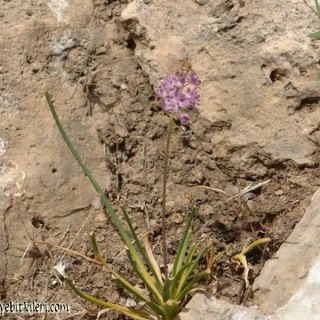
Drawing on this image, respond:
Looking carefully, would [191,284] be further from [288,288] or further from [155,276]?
[288,288]

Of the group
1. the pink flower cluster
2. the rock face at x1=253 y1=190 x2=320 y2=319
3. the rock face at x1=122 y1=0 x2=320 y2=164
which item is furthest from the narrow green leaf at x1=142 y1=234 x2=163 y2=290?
the pink flower cluster

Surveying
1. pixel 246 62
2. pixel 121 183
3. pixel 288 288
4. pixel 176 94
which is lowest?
pixel 288 288

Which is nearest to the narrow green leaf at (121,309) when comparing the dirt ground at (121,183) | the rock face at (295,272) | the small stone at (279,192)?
the dirt ground at (121,183)

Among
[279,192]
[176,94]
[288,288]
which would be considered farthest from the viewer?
[279,192]

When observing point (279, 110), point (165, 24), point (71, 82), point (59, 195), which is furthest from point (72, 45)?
point (279, 110)

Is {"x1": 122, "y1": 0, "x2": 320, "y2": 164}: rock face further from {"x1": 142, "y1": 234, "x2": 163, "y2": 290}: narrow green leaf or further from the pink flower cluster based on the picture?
the pink flower cluster

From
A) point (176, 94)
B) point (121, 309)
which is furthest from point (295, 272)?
point (176, 94)
